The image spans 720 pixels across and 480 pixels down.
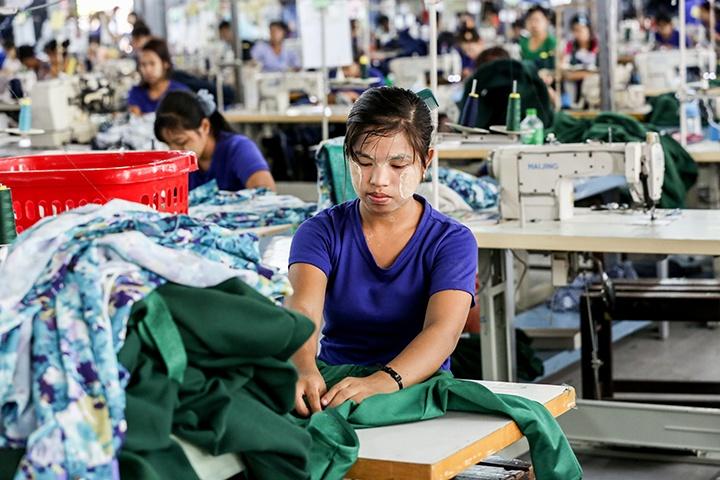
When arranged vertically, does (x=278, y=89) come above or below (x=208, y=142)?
above

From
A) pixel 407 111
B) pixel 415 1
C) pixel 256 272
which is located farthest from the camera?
pixel 415 1

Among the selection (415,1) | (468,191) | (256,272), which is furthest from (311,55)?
(415,1)

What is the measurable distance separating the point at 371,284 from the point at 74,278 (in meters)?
0.88

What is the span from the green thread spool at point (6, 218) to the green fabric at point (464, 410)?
0.65 metres

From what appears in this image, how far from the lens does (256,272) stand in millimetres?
1994

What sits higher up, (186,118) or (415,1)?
(415,1)

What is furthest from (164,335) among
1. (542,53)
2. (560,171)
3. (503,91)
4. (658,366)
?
(542,53)

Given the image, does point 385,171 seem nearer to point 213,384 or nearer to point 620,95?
point 213,384

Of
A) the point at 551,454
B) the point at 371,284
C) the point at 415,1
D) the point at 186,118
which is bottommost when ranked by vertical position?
the point at 551,454

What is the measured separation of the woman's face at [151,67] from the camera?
23.9 ft

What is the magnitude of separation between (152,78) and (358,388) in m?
5.35

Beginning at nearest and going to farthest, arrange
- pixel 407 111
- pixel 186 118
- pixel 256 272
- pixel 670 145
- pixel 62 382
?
pixel 62 382 < pixel 256 272 < pixel 407 111 < pixel 186 118 < pixel 670 145

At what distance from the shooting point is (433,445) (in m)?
2.09

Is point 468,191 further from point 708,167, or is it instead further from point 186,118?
point 708,167
